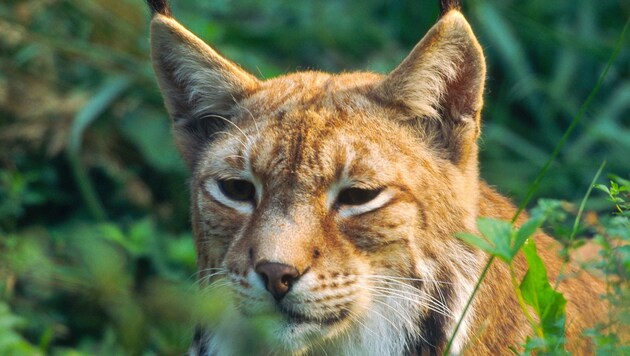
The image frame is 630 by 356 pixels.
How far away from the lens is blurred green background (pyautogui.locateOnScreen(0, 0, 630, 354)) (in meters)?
6.61

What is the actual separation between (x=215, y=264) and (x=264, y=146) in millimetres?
519

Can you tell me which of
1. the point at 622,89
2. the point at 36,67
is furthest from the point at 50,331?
the point at 622,89

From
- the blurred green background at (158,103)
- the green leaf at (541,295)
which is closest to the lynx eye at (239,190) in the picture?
the green leaf at (541,295)

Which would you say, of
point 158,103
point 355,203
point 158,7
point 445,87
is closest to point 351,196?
point 355,203

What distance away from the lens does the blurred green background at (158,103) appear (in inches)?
260

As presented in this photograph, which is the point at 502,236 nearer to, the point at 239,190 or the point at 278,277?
the point at 278,277

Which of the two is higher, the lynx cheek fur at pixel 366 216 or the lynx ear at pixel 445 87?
the lynx ear at pixel 445 87

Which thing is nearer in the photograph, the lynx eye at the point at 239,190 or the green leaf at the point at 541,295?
the green leaf at the point at 541,295

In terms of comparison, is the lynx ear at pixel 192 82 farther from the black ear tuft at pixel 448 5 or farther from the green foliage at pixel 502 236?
the green foliage at pixel 502 236

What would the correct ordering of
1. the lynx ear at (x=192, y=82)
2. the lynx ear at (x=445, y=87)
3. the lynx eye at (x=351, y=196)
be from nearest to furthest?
the lynx eye at (x=351, y=196)
the lynx ear at (x=445, y=87)
the lynx ear at (x=192, y=82)

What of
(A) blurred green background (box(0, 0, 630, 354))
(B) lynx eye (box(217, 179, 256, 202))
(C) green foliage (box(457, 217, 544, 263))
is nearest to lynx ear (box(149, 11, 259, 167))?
(B) lynx eye (box(217, 179, 256, 202))

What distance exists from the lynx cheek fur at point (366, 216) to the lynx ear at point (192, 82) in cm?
15

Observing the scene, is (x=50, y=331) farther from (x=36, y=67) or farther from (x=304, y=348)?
(x=36, y=67)

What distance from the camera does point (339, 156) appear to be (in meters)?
3.98
